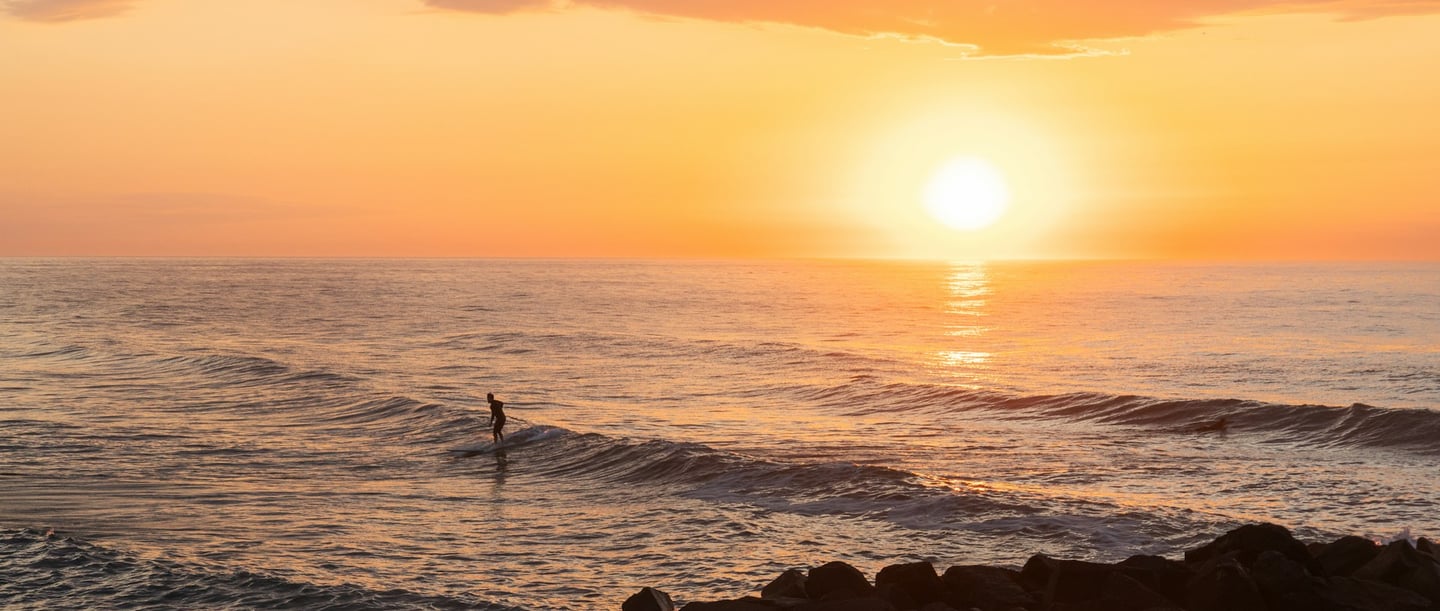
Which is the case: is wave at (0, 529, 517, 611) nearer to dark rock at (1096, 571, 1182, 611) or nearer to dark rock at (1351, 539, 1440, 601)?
dark rock at (1096, 571, 1182, 611)

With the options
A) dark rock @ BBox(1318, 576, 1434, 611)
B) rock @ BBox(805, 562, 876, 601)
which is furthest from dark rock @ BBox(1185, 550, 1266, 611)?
rock @ BBox(805, 562, 876, 601)

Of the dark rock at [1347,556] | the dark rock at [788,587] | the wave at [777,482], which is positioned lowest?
the wave at [777,482]

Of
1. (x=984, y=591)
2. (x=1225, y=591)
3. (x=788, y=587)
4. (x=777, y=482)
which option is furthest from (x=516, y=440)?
(x=1225, y=591)

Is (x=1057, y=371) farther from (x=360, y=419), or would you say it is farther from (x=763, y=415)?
(x=360, y=419)

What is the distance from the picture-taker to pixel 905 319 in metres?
97.7

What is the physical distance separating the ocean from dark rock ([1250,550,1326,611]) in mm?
6108

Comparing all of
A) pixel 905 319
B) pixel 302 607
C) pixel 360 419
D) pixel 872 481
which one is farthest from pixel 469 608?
pixel 905 319

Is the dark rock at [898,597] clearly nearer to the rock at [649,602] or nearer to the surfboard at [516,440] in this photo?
the rock at [649,602]

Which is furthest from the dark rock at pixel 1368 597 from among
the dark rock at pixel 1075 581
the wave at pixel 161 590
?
the wave at pixel 161 590

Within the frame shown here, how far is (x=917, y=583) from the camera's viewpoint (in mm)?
13586

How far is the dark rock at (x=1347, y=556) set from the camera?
565 inches

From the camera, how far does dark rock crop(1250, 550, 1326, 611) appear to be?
1250cm

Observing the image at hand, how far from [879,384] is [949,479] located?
20.6m

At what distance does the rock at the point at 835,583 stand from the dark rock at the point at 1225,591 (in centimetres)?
349
